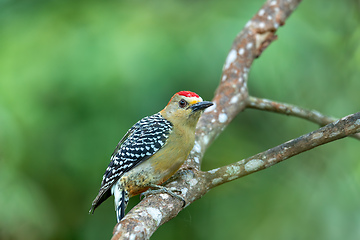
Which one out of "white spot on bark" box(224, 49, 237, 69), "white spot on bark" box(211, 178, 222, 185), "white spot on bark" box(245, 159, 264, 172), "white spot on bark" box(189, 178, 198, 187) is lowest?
"white spot on bark" box(189, 178, 198, 187)

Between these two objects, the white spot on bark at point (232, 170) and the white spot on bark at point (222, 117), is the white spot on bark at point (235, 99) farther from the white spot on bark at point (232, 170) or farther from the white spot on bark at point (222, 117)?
the white spot on bark at point (232, 170)

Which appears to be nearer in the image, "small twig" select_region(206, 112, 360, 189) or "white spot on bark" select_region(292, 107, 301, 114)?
"small twig" select_region(206, 112, 360, 189)

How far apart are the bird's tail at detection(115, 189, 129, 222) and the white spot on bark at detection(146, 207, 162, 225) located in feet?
1.47

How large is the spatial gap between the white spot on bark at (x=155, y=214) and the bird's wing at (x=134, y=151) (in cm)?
52

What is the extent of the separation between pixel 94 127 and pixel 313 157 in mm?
2350

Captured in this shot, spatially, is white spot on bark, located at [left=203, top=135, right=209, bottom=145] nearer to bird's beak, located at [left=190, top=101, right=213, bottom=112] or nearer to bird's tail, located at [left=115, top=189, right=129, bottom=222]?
bird's beak, located at [left=190, top=101, right=213, bottom=112]

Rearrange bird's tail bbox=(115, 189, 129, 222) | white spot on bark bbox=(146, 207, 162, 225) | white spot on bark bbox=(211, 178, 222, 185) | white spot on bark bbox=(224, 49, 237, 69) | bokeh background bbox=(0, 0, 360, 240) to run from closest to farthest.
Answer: white spot on bark bbox=(146, 207, 162, 225) → white spot on bark bbox=(211, 178, 222, 185) → bird's tail bbox=(115, 189, 129, 222) → white spot on bark bbox=(224, 49, 237, 69) → bokeh background bbox=(0, 0, 360, 240)

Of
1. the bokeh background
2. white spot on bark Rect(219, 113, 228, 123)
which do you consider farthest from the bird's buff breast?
the bokeh background

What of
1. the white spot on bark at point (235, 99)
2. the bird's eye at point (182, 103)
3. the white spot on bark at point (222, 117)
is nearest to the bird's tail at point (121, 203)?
the bird's eye at point (182, 103)

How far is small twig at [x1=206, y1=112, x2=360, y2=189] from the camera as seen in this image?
2131 millimetres

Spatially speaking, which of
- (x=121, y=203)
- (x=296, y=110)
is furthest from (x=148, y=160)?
(x=296, y=110)

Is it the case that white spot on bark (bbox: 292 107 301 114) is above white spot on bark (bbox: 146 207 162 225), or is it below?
above

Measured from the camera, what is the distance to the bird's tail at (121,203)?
8.31 feet

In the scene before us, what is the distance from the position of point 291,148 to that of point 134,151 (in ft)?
3.12
